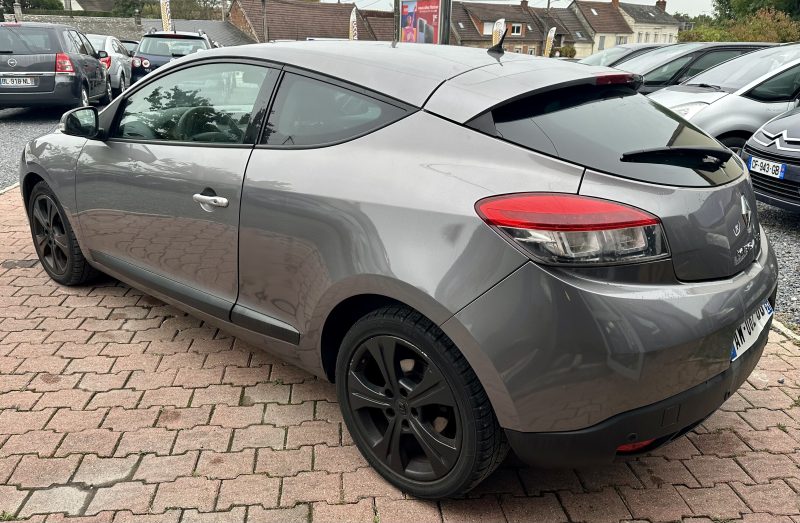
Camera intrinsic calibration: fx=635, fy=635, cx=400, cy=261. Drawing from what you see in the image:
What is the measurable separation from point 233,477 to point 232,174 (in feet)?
3.93

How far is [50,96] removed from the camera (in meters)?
10.4

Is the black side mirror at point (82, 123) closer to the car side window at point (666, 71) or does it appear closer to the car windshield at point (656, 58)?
the car windshield at point (656, 58)

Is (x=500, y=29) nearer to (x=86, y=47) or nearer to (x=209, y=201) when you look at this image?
(x=209, y=201)

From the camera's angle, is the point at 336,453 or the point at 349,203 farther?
the point at 336,453

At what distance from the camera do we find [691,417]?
203 cm

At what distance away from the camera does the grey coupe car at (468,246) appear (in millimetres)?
1839

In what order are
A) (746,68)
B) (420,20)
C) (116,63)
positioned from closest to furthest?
(746,68)
(420,20)
(116,63)

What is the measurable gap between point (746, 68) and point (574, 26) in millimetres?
72378

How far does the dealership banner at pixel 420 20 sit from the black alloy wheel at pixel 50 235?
303 inches

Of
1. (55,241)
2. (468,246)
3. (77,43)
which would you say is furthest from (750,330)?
(77,43)

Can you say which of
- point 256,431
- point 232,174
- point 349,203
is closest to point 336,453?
point 256,431

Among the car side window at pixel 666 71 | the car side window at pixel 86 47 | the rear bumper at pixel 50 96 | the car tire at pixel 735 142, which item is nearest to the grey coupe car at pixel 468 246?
the car tire at pixel 735 142

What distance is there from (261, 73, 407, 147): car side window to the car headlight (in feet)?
18.3

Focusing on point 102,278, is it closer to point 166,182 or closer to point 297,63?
point 166,182
